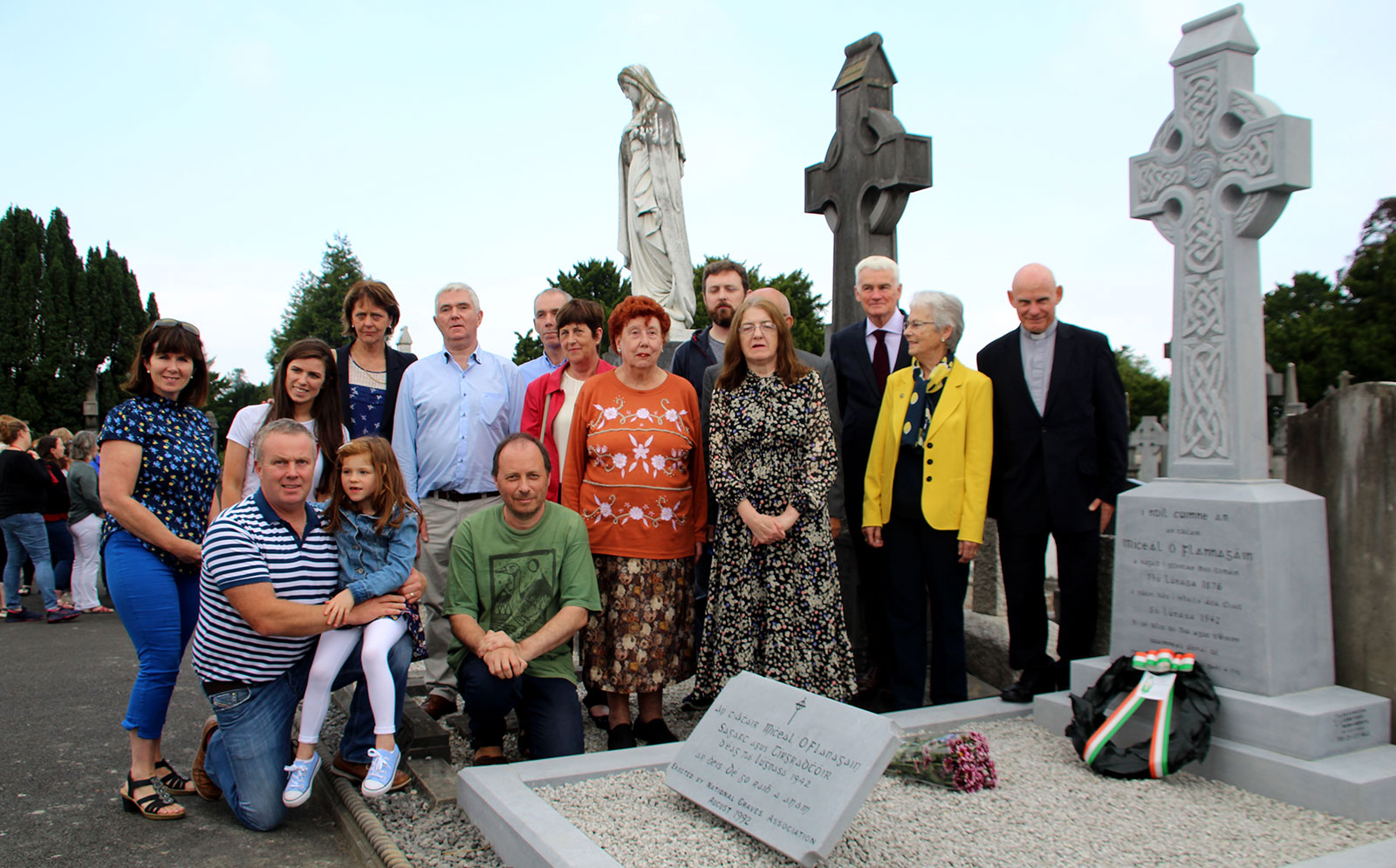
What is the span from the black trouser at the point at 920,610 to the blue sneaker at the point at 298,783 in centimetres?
251

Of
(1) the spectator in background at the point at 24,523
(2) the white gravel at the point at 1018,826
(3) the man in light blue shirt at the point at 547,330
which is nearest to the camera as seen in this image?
(2) the white gravel at the point at 1018,826

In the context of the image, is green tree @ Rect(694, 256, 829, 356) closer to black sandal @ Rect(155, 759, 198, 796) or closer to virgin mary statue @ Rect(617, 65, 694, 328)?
virgin mary statue @ Rect(617, 65, 694, 328)

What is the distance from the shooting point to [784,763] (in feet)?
9.31

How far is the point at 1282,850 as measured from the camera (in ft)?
9.23

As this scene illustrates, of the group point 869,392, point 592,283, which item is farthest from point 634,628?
point 592,283

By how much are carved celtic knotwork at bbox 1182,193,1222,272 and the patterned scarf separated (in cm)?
107

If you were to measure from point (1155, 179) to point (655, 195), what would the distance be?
7.19 metres

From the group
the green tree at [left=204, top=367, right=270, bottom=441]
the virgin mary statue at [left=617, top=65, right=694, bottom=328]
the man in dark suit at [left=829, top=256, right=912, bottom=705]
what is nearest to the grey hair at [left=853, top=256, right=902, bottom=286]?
the man in dark suit at [left=829, top=256, right=912, bottom=705]

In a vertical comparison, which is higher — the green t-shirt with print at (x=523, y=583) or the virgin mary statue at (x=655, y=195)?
the virgin mary statue at (x=655, y=195)

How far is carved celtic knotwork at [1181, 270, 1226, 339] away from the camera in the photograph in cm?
385

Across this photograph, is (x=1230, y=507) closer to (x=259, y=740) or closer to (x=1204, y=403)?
(x=1204, y=403)

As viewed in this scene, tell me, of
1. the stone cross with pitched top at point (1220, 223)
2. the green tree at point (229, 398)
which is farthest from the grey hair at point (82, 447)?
the green tree at point (229, 398)

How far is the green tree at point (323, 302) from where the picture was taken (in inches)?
1625

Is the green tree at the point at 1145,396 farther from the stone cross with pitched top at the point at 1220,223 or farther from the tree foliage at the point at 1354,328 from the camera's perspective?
the stone cross with pitched top at the point at 1220,223
